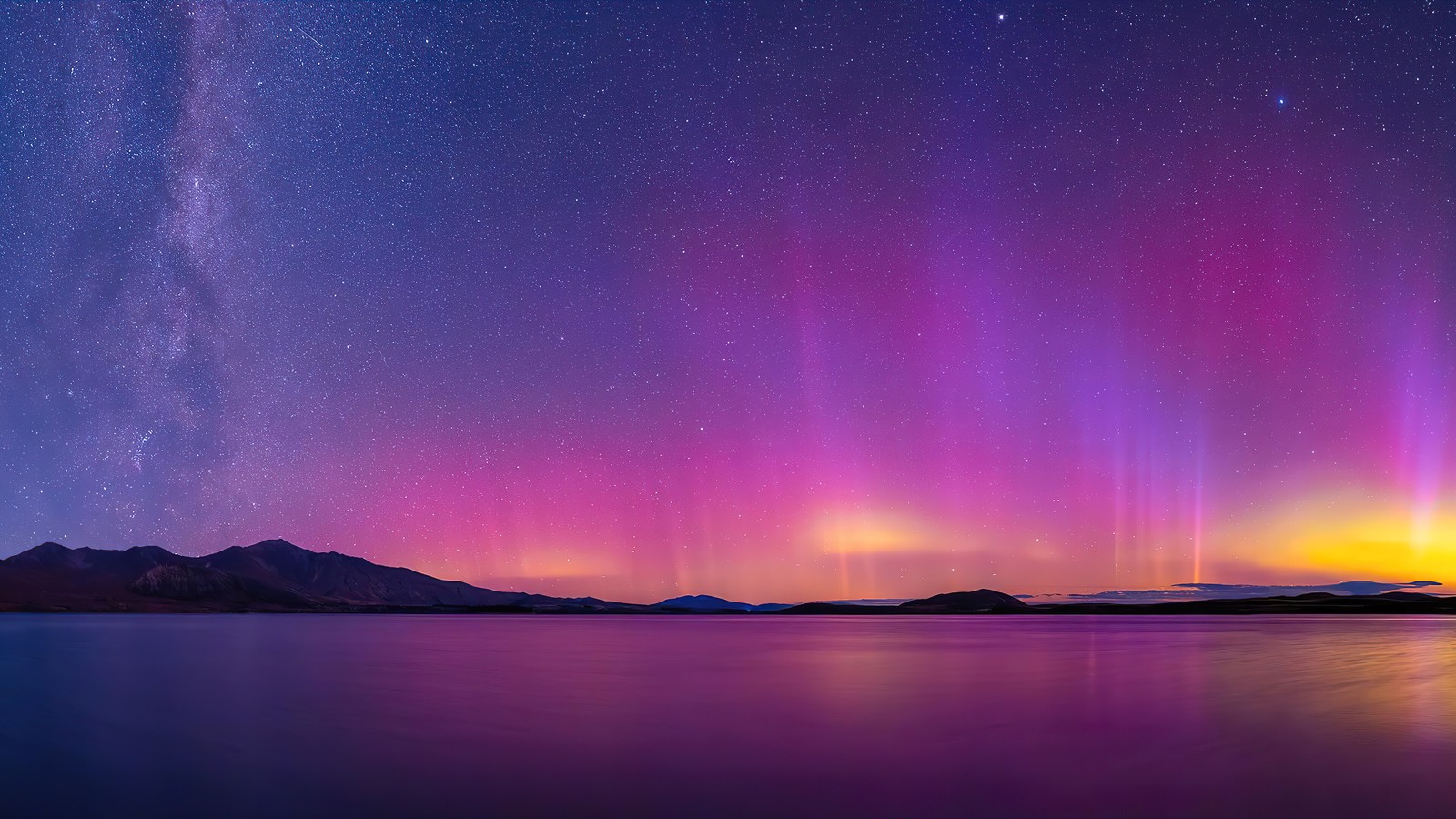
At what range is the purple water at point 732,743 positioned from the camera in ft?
36.1

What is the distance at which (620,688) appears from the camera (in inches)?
1005

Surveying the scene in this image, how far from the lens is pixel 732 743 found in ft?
50.7

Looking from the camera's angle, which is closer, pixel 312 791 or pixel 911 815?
pixel 911 815

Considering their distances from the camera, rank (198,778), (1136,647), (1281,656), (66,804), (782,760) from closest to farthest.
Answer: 1. (66,804)
2. (198,778)
3. (782,760)
4. (1281,656)
5. (1136,647)

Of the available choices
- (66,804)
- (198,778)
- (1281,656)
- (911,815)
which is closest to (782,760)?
(911,815)

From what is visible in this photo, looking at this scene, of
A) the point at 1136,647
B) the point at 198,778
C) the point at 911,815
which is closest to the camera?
the point at 911,815

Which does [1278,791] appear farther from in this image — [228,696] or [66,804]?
[228,696]

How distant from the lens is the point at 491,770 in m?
12.8

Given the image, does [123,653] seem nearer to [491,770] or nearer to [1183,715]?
[491,770]

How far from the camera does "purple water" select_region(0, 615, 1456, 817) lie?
11016 mm

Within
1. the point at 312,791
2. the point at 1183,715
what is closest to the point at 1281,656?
the point at 1183,715

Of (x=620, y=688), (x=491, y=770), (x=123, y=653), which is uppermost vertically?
(x=491, y=770)

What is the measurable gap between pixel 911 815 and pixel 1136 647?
45306mm

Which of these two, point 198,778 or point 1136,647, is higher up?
point 198,778
